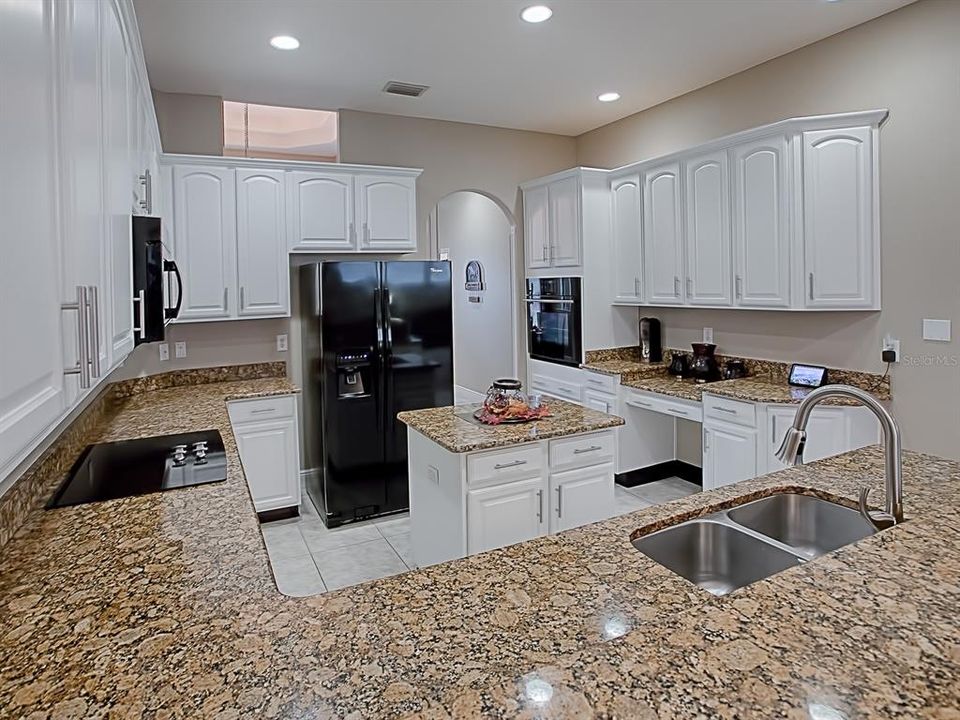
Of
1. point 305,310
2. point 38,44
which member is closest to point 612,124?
point 305,310

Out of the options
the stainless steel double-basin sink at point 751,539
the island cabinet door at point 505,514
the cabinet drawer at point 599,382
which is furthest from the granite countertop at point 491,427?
the cabinet drawer at point 599,382

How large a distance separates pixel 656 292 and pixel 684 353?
566mm

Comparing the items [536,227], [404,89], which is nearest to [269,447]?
[404,89]

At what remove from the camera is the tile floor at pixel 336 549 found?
11.2ft

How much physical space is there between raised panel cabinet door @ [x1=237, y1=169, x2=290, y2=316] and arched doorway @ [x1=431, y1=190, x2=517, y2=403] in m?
2.10

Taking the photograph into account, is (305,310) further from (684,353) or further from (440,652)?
(440,652)

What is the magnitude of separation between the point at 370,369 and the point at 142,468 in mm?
1991

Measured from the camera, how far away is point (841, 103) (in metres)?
3.64

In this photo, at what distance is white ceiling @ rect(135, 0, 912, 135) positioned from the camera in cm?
321

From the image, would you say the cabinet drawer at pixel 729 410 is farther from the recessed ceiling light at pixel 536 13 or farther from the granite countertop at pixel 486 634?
the recessed ceiling light at pixel 536 13

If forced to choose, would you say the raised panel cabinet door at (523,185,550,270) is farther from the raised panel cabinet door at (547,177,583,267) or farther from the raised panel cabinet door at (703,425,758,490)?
the raised panel cabinet door at (703,425,758,490)

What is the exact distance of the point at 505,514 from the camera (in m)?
2.73

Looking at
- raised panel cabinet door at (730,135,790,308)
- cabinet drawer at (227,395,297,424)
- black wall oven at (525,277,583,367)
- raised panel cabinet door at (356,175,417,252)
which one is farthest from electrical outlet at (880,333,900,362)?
cabinet drawer at (227,395,297,424)

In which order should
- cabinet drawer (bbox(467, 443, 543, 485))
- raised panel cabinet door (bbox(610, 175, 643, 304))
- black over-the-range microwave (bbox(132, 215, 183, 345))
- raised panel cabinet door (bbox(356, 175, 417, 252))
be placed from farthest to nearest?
raised panel cabinet door (bbox(610, 175, 643, 304)) < raised panel cabinet door (bbox(356, 175, 417, 252)) < cabinet drawer (bbox(467, 443, 543, 485)) < black over-the-range microwave (bbox(132, 215, 183, 345))
